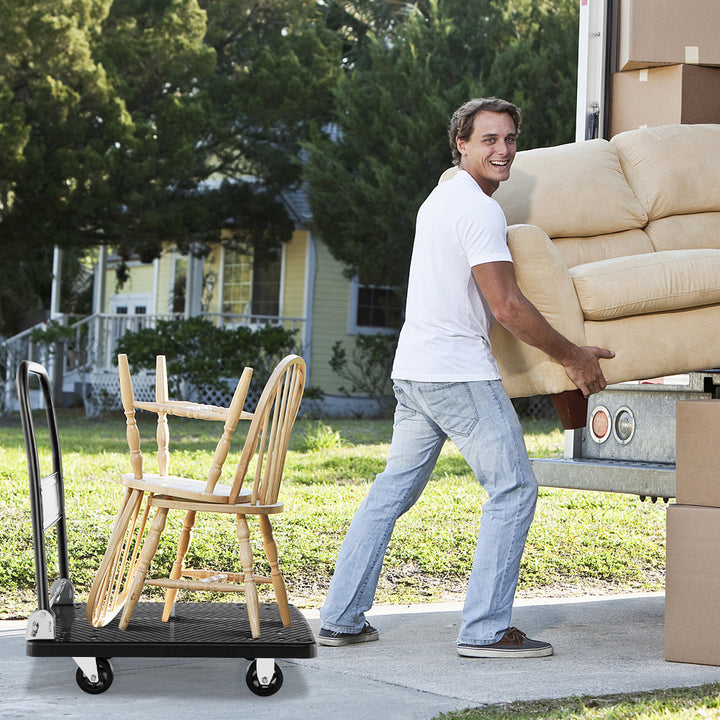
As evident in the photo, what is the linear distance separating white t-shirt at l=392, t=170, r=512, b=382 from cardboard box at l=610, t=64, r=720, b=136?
1.55 m

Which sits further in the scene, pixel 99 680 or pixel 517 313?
pixel 517 313

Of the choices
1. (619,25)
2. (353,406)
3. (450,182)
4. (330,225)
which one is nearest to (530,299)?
(450,182)

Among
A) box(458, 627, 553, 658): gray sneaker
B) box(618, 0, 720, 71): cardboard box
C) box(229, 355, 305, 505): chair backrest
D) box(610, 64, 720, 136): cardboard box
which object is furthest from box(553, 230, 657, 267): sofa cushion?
box(458, 627, 553, 658): gray sneaker

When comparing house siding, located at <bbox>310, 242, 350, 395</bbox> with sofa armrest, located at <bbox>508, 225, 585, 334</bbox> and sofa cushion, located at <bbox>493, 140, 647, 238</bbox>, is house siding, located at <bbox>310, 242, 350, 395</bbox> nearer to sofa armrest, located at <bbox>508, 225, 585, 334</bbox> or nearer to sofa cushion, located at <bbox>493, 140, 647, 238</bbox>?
sofa cushion, located at <bbox>493, 140, 647, 238</bbox>

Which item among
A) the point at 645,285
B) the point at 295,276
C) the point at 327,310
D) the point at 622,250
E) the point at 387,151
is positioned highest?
the point at 387,151

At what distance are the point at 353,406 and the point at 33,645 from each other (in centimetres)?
1447

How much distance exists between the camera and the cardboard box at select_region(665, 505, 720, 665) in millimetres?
3973

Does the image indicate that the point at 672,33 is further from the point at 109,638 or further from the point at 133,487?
the point at 109,638

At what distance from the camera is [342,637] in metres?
4.29

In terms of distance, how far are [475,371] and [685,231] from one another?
56.7 inches

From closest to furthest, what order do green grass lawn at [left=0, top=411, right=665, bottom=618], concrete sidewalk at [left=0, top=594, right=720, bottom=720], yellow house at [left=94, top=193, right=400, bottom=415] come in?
1. concrete sidewalk at [left=0, top=594, right=720, bottom=720]
2. green grass lawn at [left=0, top=411, right=665, bottom=618]
3. yellow house at [left=94, top=193, right=400, bottom=415]

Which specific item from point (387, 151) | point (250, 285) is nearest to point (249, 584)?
point (387, 151)

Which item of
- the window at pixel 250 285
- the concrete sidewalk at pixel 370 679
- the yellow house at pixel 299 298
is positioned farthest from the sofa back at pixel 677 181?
the window at pixel 250 285

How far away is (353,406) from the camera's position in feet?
58.8
